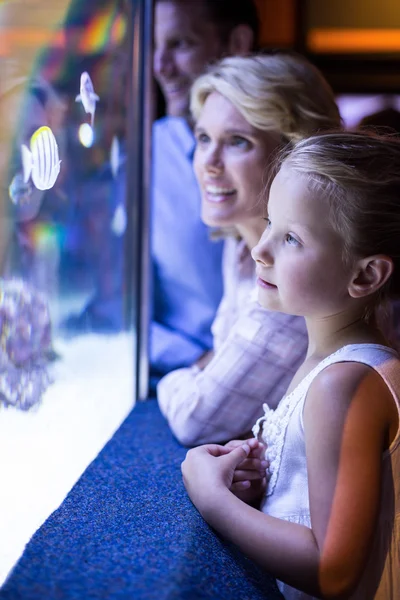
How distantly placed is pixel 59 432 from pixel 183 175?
1111mm

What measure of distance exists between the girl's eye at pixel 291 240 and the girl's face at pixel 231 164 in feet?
1.20

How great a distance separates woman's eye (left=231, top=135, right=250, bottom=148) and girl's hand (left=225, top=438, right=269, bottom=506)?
539 mm

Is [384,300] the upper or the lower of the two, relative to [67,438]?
upper

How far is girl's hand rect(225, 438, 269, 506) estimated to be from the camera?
877 mm

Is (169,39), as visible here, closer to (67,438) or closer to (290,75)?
(290,75)

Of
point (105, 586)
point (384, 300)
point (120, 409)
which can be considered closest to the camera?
point (105, 586)

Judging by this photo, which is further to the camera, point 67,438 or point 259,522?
point 67,438

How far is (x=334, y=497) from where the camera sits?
2.28 ft

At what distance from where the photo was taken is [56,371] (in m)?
1.02

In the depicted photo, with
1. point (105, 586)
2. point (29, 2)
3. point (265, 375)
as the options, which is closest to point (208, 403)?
point (265, 375)

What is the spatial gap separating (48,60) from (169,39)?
1.09 m

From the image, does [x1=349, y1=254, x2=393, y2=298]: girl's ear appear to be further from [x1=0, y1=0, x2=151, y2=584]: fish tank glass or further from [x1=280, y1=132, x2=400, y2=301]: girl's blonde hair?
[x1=0, y1=0, x2=151, y2=584]: fish tank glass

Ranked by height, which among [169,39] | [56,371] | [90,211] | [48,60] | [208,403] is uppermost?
[48,60]

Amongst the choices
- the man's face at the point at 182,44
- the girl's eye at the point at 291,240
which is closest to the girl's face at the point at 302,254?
the girl's eye at the point at 291,240
